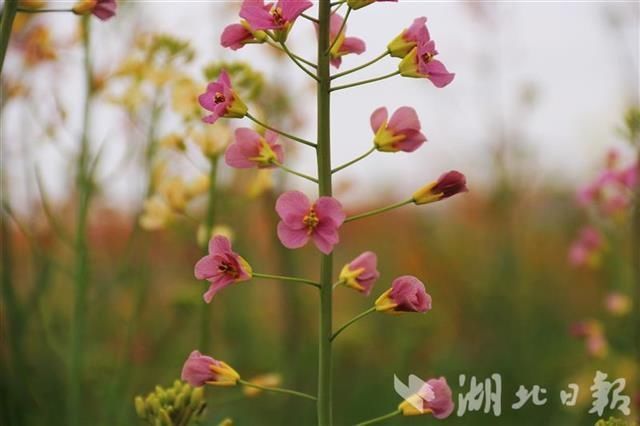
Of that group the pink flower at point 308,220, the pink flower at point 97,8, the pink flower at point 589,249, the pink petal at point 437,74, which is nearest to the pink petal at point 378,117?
the pink petal at point 437,74

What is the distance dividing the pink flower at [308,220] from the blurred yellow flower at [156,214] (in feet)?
3.40

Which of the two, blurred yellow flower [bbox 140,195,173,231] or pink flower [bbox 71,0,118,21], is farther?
blurred yellow flower [bbox 140,195,173,231]

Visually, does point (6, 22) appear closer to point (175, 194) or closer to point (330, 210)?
point (330, 210)

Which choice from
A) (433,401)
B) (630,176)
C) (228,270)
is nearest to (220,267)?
(228,270)

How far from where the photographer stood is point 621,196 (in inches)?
96.5

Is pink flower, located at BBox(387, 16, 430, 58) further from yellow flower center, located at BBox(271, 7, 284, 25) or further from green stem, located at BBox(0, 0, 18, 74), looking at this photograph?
green stem, located at BBox(0, 0, 18, 74)

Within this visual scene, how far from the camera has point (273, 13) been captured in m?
1.14

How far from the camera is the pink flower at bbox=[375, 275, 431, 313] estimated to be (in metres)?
1.11

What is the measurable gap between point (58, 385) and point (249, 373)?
122cm

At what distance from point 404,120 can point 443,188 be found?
0.36 ft

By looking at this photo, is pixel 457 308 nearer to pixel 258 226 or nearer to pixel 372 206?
pixel 372 206

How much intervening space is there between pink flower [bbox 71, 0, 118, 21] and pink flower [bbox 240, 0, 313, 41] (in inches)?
12.9

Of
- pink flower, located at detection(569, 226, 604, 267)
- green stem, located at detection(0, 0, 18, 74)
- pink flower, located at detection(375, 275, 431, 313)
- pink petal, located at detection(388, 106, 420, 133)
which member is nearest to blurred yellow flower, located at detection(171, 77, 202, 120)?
green stem, located at detection(0, 0, 18, 74)

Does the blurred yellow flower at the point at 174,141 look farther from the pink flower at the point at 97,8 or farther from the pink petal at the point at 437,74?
the pink petal at the point at 437,74
